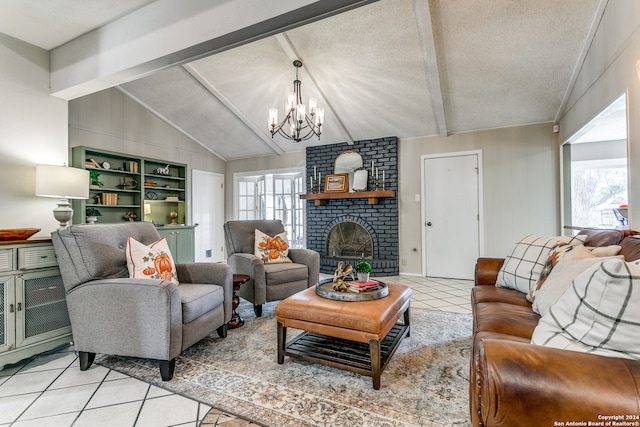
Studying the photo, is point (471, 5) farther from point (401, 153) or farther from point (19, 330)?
point (19, 330)

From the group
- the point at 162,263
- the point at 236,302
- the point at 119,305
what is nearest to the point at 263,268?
the point at 236,302

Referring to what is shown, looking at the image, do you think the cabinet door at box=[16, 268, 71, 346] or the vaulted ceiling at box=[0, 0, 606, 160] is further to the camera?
the vaulted ceiling at box=[0, 0, 606, 160]

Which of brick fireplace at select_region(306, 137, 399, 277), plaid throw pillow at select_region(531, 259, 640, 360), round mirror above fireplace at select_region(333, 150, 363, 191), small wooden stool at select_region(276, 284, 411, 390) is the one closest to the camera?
plaid throw pillow at select_region(531, 259, 640, 360)

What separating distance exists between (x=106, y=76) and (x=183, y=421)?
270 centimetres

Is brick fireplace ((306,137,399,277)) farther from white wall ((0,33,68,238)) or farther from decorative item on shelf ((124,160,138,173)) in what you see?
white wall ((0,33,68,238))

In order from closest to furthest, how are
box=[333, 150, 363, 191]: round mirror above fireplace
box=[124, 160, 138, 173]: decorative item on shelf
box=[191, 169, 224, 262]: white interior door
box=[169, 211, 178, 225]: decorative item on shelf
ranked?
box=[124, 160, 138, 173]: decorative item on shelf < box=[333, 150, 363, 191]: round mirror above fireplace < box=[169, 211, 178, 225]: decorative item on shelf < box=[191, 169, 224, 262]: white interior door

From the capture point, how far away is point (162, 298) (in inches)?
68.4

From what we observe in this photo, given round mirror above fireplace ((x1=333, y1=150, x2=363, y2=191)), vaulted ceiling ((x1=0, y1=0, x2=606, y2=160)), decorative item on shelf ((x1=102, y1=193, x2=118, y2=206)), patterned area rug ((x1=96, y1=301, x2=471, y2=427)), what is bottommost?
patterned area rug ((x1=96, y1=301, x2=471, y2=427))

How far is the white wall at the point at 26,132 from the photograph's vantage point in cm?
264

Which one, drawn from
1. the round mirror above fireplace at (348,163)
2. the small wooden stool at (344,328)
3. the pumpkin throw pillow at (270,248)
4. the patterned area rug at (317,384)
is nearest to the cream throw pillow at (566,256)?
the patterned area rug at (317,384)

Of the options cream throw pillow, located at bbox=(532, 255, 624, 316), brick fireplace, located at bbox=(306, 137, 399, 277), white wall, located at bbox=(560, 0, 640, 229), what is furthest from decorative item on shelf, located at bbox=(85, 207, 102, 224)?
white wall, located at bbox=(560, 0, 640, 229)

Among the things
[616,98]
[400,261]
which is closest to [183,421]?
[616,98]

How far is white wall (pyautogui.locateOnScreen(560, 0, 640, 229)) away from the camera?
80.8 inches

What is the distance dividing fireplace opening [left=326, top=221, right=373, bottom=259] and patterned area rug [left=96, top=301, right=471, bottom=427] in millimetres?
2688
